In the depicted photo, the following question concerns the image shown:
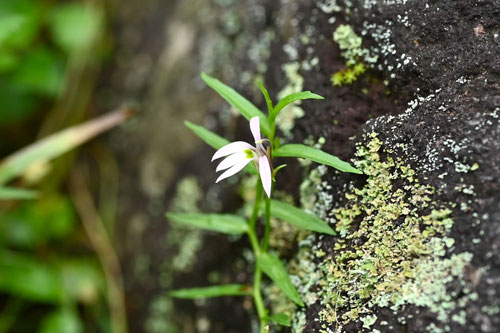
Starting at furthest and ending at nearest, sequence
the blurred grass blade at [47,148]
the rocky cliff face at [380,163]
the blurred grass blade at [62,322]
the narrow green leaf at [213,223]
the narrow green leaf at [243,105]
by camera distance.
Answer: the blurred grass blade at [62,322] < the blurred grass blade at [47,148] < the narrow green leaf at [213,223] < the narrow green leaf at [243,105] < the rocky cliff face at [380,163]

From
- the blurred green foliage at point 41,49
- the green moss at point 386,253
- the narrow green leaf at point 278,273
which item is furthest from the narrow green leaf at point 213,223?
the blurred green foliage at point 41,49

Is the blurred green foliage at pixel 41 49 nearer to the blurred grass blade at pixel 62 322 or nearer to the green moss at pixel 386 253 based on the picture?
the blurred grass blade at pixel 62 322

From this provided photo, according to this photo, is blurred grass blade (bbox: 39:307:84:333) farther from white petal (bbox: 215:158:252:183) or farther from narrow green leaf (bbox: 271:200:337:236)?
white petal (bbox: 215:158:252:183)

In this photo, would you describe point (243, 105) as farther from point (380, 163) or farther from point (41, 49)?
point (41, 49)

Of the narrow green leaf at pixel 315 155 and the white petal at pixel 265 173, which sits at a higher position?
the narrow green leaf at pixel 315 155

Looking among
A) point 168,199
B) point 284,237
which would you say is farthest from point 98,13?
point 284,237

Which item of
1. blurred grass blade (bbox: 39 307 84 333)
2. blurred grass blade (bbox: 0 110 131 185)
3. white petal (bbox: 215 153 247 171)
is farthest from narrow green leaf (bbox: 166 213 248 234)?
blurred grass blade (bbox: 39 307 84 333)
